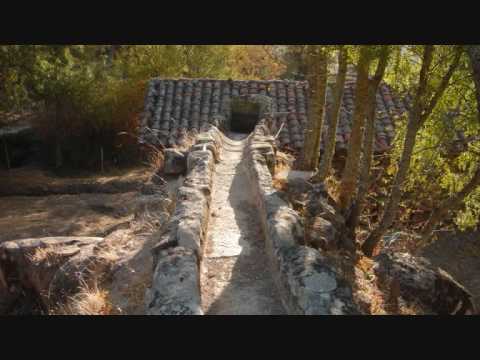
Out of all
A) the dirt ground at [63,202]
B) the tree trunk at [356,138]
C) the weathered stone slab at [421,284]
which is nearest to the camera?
the weathered stone slab at [421,284]

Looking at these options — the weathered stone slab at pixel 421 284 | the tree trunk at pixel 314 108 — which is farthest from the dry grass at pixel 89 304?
the tree trunk at pixel 314 108

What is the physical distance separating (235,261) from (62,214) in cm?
944

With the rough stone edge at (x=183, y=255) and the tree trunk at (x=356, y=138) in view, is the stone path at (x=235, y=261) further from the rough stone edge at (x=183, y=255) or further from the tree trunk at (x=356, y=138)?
the tree trunk at (x=356, y=138)

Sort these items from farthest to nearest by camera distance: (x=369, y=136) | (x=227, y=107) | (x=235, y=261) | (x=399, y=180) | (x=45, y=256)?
(x=227, y=107) → (x=369, y=136) → (x=399, y=180) → (x=45, y=256) → (x=235, y=261)

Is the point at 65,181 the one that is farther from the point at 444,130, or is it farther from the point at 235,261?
the point at 444,130

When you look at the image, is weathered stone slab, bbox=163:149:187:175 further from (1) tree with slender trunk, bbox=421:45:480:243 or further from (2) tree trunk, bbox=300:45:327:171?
(1) tree with slender trunk, bbox=421:45:480:243

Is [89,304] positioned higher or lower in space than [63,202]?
higher

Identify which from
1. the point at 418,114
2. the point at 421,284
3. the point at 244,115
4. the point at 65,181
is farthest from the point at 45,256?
the point at 65,181

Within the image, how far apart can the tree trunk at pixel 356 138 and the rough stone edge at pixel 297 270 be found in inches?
71.4

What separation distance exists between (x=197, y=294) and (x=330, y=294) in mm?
1065

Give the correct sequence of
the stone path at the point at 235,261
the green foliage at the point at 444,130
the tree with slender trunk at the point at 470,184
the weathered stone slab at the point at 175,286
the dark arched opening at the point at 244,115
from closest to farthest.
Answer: the weathered stone slab at the point at 175,286, the tree with slender trunk at the point at 470,184, the stone path at the point at 235,261, the green foliage at the point at 444,130, the dark arched opening at the point at 244,115

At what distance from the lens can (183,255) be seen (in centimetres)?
411

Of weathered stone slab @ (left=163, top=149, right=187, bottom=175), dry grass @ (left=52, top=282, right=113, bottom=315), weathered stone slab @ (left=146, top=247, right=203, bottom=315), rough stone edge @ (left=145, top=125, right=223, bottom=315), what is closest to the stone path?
rough stone edge @ (left=145, top=125, right=223, bottom=315)

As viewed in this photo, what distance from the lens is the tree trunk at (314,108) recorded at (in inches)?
340
